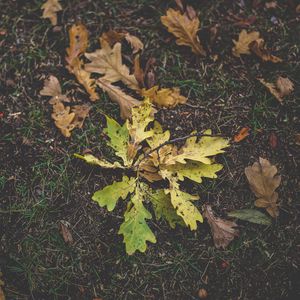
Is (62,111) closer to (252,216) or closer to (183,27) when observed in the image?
(183,27)

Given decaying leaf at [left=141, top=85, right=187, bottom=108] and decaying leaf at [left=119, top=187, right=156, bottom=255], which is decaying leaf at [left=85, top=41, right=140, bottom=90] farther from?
decaying leaf at [left=119, top=187, right=156, bottom=255]

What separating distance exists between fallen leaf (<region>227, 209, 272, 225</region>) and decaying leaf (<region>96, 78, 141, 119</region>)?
0.78 metres

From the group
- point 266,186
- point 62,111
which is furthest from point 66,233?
point 266,186

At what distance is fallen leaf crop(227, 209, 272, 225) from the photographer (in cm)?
201

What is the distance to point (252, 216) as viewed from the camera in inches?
79.1

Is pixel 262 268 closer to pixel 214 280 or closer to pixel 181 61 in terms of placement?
pixel 214 280

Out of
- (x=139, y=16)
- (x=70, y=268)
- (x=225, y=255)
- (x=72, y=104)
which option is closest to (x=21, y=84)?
(x=72, y=104)

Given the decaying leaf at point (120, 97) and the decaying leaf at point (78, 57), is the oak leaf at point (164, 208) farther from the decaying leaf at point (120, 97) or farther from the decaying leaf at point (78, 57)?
the decaying leaf at point (78, 57)

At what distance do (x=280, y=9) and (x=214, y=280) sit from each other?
5.24 ft

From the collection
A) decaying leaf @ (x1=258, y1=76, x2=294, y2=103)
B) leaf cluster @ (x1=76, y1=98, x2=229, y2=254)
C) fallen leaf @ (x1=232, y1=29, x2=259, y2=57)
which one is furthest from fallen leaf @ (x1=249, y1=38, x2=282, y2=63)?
leaf cluster @ (x1=76, y1=98, x2=229, y2=254)

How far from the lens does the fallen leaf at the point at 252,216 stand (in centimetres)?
Result: 201

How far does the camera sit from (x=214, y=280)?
1.99 metres

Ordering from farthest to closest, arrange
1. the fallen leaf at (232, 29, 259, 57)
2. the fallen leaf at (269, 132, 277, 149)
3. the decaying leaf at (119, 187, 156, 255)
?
the fallen leaf at (232, 29, 259, 57), the fallen leaf at (269, 132, 277, 149), the decaying leaf at (119, 187, 156, 255)

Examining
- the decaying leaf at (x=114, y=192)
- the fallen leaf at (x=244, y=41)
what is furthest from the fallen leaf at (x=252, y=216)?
the fallen leaf at (x=244, y=41)
